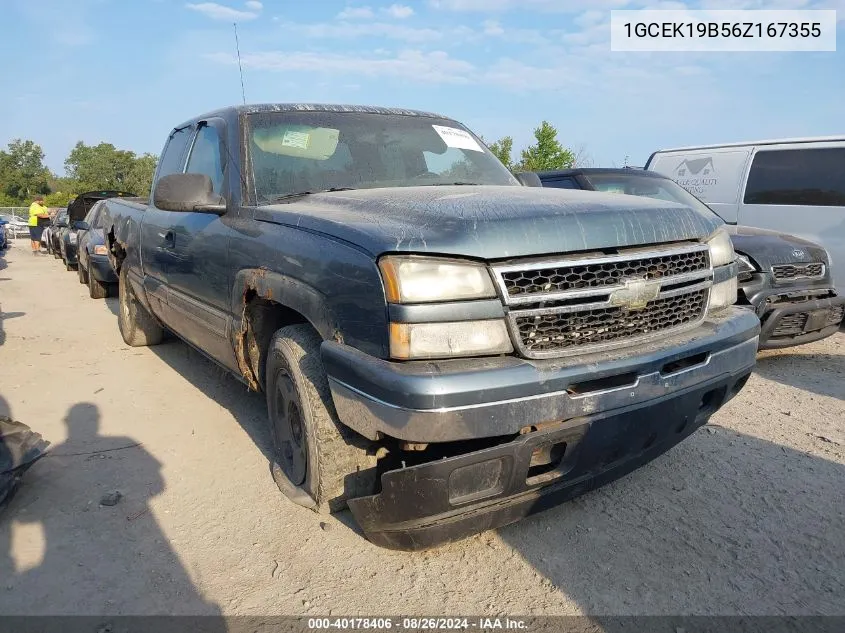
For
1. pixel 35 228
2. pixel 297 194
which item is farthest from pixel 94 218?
pixel 35 228

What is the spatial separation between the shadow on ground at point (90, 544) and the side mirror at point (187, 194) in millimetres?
1424

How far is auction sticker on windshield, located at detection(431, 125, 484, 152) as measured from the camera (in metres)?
3.78

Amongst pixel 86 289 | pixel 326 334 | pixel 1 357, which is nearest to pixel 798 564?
pixel 326 334

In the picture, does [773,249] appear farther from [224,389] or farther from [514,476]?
[224,389]

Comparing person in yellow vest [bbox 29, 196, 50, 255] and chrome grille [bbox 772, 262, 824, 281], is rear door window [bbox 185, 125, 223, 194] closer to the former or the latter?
chrome grille [bbox 772, 262, 824, 281]

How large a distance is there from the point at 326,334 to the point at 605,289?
1034 millimetres

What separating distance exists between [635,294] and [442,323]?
2.56ft

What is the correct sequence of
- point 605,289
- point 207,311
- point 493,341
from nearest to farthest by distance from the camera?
point 493,341
point 605,289
point 207,311

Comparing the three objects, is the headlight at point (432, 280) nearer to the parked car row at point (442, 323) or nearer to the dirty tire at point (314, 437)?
the parked car row at point (442, 323)

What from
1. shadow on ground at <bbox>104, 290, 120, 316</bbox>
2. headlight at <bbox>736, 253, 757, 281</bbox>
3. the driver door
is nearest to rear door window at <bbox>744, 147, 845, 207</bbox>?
headlight at <bbox>736, 253, 757, 281</bbox>

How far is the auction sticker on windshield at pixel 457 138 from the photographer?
3785 mm

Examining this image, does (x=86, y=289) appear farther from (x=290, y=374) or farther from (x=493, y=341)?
(x=493, y=341)

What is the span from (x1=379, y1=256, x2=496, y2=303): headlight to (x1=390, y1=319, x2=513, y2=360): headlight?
89 millimetres

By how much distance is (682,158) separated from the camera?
8.22m
